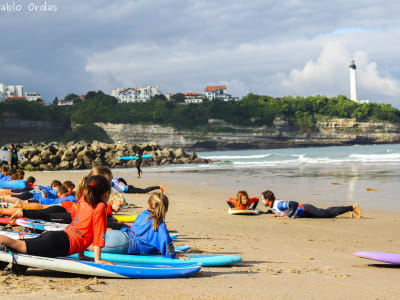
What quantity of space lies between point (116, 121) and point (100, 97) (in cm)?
1859

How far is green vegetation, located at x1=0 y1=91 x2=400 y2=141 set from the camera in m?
129

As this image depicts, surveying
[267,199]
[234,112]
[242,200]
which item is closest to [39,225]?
[267,199]

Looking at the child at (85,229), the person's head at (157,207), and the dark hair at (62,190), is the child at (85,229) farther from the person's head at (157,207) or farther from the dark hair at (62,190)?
the dark hair at (62,190)

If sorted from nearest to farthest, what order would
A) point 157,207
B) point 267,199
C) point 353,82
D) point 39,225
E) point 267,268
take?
point 157,207 → point 267,268 → point 39,225 → point 267,199 → point 353,82

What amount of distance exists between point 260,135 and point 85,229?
415ft

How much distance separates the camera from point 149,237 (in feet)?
16.7

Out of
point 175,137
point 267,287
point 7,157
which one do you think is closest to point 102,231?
point 267,287

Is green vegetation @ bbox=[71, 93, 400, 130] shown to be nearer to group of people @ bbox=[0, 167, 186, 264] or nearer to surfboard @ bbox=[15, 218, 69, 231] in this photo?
surfboard @ bbox=[15, 218, 69, 231]

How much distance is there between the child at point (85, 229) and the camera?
14.0 feet

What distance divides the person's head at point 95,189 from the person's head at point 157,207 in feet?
2.17

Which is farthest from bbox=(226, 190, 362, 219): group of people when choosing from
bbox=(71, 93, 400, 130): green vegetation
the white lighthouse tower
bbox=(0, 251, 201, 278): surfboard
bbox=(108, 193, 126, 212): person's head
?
the white lighthouse tower

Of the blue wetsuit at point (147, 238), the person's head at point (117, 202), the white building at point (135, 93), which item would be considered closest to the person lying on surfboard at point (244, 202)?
the person's head at point (117, 202)

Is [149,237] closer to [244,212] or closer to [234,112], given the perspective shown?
[244,212]

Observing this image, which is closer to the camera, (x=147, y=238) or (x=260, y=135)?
Result: (x=147, y=238)
